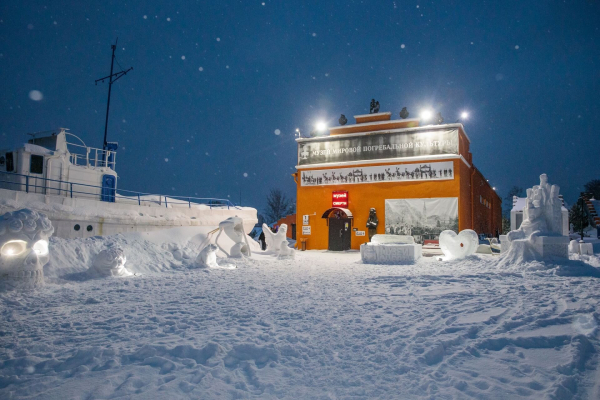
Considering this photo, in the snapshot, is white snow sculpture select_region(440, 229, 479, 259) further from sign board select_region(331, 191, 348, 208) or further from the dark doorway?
sign board select_region(331, 191, 348, 208)

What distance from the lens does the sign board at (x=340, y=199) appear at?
19781 mm

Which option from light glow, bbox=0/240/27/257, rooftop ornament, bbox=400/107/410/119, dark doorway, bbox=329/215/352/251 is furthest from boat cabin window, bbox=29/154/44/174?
rooftop ornament, bbox=400/107/410/119

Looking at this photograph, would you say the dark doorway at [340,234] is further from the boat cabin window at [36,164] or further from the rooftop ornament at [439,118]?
the boat cabin window at [36,164]

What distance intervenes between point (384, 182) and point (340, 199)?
9.19 feet

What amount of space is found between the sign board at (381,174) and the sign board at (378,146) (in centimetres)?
62

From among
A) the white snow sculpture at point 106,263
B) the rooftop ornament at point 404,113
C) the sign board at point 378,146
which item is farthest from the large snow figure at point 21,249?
the rooftop ornament at point 404,113

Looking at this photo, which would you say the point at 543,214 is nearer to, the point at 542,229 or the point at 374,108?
the point at 542,229

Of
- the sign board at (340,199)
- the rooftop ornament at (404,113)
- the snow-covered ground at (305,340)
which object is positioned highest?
the rooftop ornament at (404,113)

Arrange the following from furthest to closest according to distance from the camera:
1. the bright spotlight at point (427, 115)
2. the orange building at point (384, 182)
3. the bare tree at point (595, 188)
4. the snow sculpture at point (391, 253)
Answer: the bare tree at point (595, 188)
the bright spotlight at point (427, 115)
the orange building at point (384, 182)
the snow sculpture at point (391, 253)

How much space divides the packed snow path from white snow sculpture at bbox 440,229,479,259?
17.2 feet

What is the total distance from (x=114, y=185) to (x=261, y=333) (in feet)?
42.5

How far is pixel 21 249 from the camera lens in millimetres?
7234

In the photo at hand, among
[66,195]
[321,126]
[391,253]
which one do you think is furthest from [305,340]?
[321,126]

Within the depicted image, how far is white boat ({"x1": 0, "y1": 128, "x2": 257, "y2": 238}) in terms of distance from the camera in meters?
10.4
